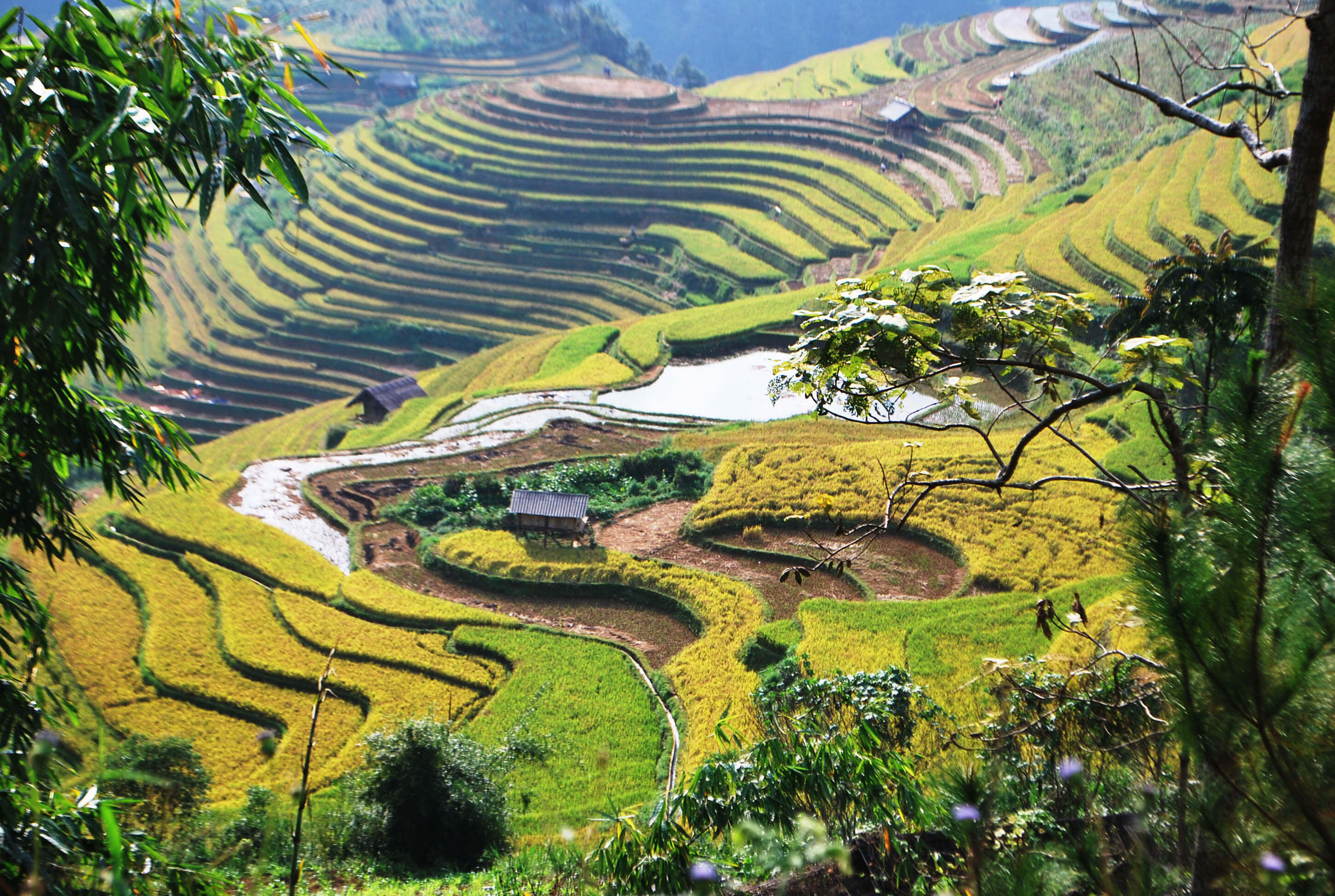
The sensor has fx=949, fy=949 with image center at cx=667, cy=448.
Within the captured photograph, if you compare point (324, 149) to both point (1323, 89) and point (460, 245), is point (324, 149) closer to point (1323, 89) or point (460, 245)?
point (1323, 89)

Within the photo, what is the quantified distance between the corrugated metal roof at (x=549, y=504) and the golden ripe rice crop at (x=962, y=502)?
2.08 m

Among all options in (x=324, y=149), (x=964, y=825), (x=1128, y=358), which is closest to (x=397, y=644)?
(x=324, y=149)

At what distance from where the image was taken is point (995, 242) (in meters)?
27.4

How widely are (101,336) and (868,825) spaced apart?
468cm

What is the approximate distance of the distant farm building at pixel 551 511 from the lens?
1574 cm

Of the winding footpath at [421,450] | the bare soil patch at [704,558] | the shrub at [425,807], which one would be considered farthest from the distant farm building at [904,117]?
the shrub at [425,807]

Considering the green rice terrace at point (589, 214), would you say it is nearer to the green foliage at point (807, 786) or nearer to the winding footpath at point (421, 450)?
the winding footpath at point (421, 450)

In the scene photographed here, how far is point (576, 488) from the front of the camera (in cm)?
1819

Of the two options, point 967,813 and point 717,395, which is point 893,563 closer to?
point 717,395

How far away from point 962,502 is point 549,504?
22.7 feet

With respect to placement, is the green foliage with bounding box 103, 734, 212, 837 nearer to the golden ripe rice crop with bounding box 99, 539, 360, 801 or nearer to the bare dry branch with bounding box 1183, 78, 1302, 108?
the golden ripe rice crop with bounding box 99, 539, 360, 801

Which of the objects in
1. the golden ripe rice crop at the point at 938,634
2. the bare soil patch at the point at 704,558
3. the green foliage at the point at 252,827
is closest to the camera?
the green foliage at the point at 252,827

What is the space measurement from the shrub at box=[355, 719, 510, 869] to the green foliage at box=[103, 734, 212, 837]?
168cm

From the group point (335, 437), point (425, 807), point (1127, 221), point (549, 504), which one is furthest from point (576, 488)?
point (1127, 221)
